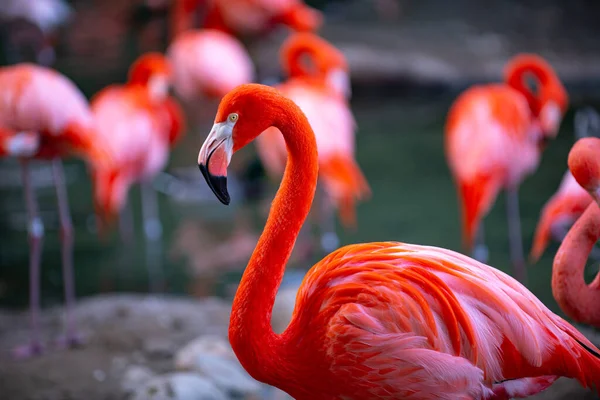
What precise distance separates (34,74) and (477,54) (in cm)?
672

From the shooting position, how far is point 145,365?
292 cm

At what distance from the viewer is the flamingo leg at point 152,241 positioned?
439 centimetres

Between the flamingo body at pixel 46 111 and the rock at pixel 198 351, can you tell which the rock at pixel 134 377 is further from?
the flamingo body at pixel 46 111

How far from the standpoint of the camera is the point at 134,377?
2.76 meters

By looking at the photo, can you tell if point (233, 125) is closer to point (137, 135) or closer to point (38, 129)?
point (38, 129)

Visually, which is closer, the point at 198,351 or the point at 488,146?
the point at 198,351

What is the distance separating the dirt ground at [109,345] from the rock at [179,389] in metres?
0.16

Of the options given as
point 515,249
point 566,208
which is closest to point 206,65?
point 515,249

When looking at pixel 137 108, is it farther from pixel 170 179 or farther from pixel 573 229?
pixel 573 229

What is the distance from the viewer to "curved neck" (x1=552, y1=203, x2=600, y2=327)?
1.90 m

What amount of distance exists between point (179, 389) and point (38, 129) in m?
1.32

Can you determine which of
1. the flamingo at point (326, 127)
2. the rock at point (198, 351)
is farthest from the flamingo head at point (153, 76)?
the rock at point (198, 351)

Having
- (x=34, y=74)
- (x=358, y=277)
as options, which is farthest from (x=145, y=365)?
(x=358, y=277)

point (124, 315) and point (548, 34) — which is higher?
point (548, 34)
